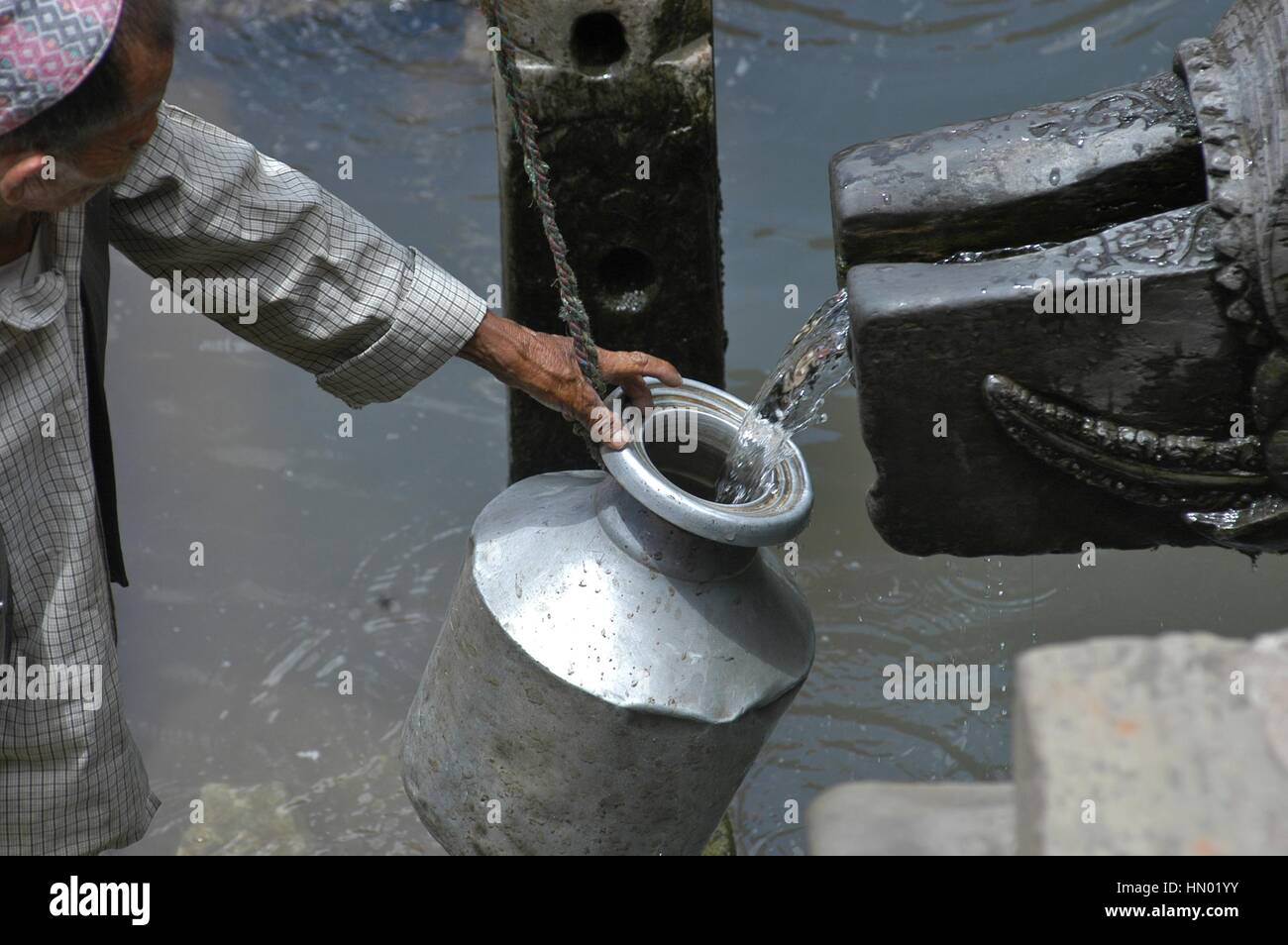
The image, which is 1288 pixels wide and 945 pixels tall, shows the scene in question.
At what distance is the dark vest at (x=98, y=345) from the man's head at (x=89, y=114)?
0.71ft

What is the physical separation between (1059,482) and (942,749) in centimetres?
129

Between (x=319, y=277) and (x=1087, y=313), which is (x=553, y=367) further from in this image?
(x=1087, y=313)

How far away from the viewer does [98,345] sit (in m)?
1.98

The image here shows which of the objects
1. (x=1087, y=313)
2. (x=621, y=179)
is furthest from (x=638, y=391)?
(x=1087, y=313)

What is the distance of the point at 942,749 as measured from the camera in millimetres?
3135

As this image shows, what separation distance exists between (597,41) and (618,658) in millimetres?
1051

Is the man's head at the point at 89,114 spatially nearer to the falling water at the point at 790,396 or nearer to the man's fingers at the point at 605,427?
the man's fingers at the point at 605,427

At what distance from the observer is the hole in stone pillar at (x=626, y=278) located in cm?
256

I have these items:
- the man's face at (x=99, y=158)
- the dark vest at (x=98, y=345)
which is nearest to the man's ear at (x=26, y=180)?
the man's face at (x=99, y=158)

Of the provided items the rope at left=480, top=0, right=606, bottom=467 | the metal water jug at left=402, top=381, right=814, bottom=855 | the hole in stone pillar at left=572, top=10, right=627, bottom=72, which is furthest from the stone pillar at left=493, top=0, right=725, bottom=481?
the metal water jug at left=402, top=381, right=814, bottom=855

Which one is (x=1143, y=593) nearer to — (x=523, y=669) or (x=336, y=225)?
(x=523, y=669)

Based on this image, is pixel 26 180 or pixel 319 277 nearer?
pixel 26 180

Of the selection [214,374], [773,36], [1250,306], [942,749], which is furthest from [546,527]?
[773,36]

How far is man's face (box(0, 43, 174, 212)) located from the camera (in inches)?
63.0
